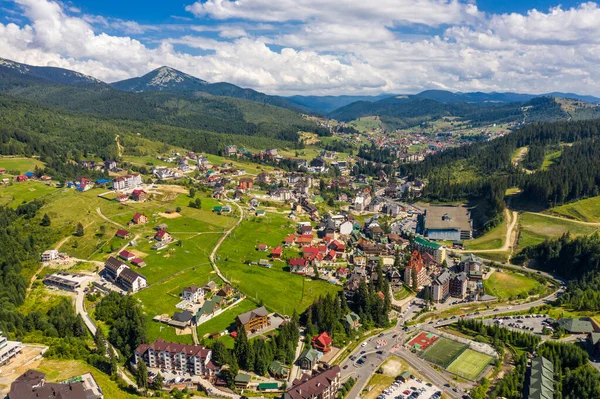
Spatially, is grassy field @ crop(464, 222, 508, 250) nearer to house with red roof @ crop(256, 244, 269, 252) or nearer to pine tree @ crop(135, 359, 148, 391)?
house with red roof @ crop(256, 244, 269, 252)

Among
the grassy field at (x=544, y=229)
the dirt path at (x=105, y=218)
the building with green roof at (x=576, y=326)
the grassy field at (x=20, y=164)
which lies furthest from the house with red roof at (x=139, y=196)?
the building with green roof at (x=576, y=326)

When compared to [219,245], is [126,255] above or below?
above

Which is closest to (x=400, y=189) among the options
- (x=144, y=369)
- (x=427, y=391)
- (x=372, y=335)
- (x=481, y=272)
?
(x=481, y=272)

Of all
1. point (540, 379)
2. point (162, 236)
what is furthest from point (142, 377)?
point (540, 379)

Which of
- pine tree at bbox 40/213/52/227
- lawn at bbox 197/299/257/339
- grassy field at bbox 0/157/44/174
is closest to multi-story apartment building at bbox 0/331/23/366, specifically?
lawn at bbox 197/299/257/339

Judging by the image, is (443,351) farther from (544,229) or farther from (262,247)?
(544,229)

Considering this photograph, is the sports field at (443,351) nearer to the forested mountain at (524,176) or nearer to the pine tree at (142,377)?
the pine tree at (142,377)
